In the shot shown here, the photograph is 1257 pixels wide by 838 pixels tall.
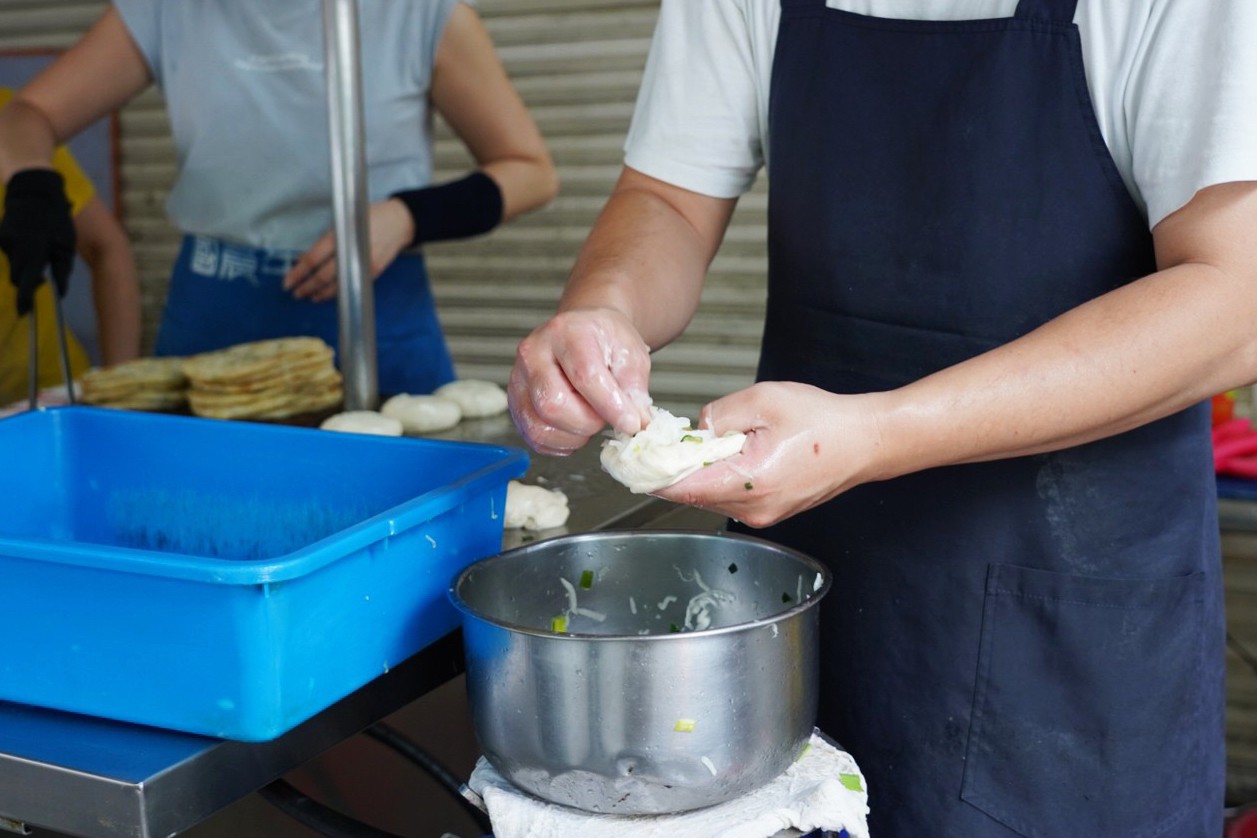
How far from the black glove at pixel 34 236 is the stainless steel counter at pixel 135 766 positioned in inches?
51.8

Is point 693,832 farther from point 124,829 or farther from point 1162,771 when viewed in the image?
point 1162,771

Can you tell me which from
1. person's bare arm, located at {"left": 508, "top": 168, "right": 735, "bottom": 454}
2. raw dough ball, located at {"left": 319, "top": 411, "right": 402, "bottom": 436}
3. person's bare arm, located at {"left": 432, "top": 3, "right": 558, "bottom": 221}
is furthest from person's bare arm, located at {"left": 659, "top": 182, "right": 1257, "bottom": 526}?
person's bare arm, located at {"left": 432, "top": 3, "right": 558, "bottom": 221}

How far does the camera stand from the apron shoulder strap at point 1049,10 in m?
1.36

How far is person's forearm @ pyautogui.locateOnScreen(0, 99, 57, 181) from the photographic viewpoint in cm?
269

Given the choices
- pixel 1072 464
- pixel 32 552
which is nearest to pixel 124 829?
pixel 32 552

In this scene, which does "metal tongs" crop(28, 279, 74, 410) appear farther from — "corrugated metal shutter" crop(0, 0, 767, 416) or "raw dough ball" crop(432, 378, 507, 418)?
"corrugated metal shutter" crop(0, 0, 767, 416)

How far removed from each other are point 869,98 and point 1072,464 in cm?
49

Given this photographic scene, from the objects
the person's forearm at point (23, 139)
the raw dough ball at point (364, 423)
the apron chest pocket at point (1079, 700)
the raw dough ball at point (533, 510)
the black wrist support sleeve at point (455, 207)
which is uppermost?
the person's forearm at point (23, 139)

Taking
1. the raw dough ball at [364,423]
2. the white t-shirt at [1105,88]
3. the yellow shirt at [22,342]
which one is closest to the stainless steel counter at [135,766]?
the white t-shirt at [1105,88]

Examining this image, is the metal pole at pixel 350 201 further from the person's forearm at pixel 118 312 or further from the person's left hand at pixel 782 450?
the person's forearm at pixel 118 312

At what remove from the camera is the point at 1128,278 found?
141 cm

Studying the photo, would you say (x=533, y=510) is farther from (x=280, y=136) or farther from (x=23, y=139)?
(x=23, y=139)

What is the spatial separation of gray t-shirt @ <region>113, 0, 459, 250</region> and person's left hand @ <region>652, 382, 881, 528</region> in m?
1.79

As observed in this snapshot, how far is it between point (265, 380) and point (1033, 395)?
1.61 m
